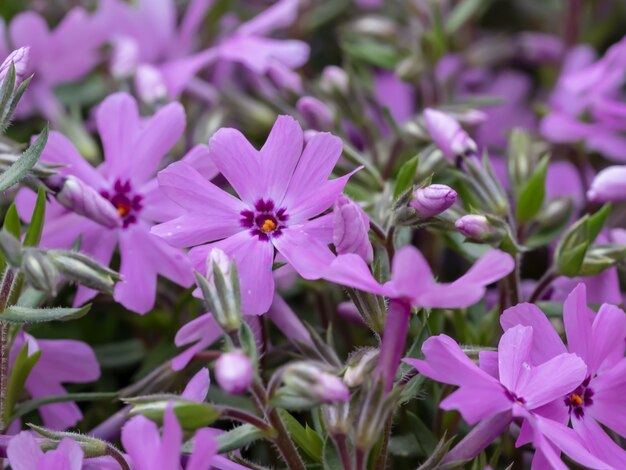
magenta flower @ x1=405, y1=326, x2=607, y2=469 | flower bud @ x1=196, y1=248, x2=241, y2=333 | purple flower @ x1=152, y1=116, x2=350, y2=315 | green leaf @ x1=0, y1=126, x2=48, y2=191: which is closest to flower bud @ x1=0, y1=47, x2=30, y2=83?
green leaf @ x1=0, y1=126, x2=48, y2=191

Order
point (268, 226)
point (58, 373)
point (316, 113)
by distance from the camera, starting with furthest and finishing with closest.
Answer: point (316, 113)
point (58, 373)
point (268, 226)

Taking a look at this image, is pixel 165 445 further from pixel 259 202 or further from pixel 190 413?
pixel 259 202

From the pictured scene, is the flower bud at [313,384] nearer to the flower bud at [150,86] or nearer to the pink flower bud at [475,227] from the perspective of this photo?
the pink flower bud at [475,227]

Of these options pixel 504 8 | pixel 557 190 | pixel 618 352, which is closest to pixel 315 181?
pixel 618 352

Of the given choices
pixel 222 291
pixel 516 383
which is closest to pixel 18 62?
pixel 222 291

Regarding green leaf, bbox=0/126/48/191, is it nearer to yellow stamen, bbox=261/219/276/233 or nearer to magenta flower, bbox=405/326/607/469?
yellow stamen, bbox=261/219/276/233

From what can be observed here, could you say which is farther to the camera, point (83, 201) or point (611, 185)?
point (611, 185)
